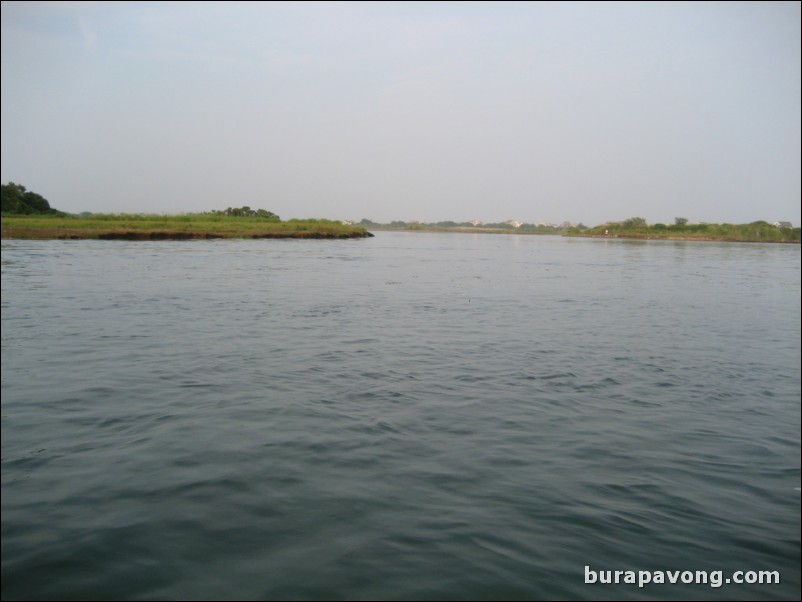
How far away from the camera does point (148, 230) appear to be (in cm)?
6234

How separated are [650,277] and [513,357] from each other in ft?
75.0

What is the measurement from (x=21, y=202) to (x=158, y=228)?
16.2 meters

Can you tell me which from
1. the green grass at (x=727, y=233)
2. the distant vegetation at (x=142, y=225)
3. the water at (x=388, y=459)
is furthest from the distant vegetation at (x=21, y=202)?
the green grass at (x=727, y=233)

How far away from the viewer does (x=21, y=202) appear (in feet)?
168

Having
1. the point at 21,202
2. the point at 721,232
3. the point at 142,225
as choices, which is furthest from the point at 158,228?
the point at 721,232

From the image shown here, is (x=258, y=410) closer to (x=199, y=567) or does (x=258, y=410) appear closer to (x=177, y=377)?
(x=177, y=377)

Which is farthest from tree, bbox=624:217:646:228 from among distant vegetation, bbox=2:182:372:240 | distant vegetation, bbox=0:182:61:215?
distant vegetation, bbox=0:182:61:215

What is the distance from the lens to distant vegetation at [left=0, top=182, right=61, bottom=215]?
4747 cm

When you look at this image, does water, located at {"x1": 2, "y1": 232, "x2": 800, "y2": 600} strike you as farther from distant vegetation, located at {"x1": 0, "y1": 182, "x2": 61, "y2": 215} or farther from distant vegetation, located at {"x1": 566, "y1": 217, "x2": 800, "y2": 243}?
distant vegetation, located at {"x1": 566, "y1": 217, "x2": 800, "y2": 243}

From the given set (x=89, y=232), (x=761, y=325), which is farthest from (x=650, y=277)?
(x=89, y=232)

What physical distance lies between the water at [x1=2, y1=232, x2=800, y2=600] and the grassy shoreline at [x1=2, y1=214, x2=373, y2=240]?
43.4 m

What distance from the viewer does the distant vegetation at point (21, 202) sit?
47469mm

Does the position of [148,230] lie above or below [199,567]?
above

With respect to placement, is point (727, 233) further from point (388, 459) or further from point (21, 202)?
point (388, 459)
